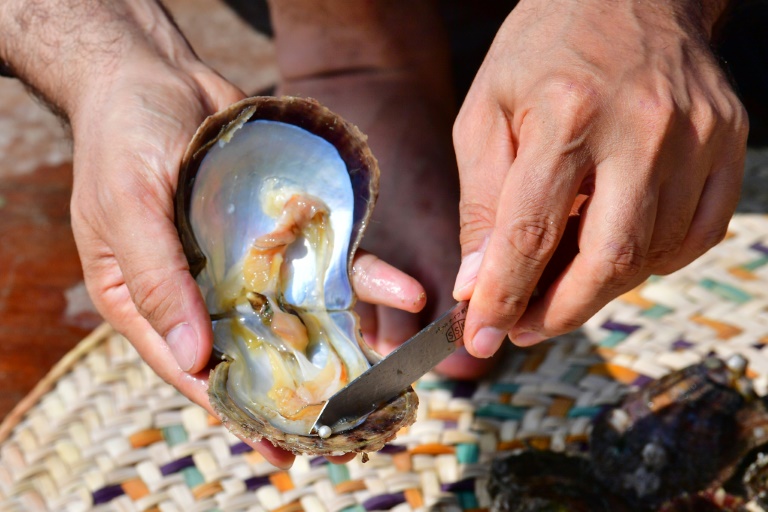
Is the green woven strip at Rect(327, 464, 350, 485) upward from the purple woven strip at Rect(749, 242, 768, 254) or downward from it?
downward

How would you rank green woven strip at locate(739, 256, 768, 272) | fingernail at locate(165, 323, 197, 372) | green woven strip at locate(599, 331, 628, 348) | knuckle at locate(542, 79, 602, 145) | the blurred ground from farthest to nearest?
the blurred ground
green woven strip at locate(739, 256, 768, 272)
green woven strip at locate(599, 331, 628, 348)
fingernail at locate(165, 323, 197, 372)
knuckle at locate(542, 79, 602, 145)

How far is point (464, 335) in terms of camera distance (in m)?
1.22

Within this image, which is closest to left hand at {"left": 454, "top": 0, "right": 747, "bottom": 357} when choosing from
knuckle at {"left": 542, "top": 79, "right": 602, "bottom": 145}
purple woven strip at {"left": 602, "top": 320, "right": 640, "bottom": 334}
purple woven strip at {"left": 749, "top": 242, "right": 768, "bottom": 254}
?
knuckle at {"left": 542, "top": 79, "right": 602, "bottom": 145}

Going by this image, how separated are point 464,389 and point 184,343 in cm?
74

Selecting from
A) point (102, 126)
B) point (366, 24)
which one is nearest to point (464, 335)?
point (102, 126)

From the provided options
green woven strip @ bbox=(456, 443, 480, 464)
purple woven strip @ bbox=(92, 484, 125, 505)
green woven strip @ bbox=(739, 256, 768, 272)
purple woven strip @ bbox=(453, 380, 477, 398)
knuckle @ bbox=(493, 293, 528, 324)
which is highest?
knuckle @ bbox=(493, 293, 528, 324)

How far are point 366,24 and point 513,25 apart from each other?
130 cm

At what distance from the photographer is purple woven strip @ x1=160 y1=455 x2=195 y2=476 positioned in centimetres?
161

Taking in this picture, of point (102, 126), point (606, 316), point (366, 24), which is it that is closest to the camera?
point (102, 126)

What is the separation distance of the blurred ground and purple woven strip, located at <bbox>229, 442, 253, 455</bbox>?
0.72 metres

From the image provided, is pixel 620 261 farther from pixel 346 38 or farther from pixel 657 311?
pixel 346 38

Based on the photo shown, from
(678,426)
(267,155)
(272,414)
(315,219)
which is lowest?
(678,426)

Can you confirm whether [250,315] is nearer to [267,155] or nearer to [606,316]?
[267,155]

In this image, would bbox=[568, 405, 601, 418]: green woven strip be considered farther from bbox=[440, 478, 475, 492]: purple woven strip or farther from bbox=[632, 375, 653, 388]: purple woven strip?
bbox=[440, 478, 475, 492]: purple woven strip
